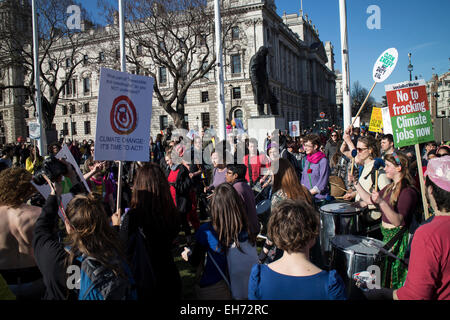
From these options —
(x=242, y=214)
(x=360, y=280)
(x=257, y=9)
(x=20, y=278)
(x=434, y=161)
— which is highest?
(x=257, y=9)

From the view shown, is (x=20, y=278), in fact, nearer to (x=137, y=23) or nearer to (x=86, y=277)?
(x=86, y=277)

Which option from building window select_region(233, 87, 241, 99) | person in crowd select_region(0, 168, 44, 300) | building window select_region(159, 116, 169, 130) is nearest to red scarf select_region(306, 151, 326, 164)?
person in crowd select_region(0, 168, 44, 300)

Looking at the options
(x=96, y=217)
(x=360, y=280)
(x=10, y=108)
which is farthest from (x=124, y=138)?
(x=10, y=108)

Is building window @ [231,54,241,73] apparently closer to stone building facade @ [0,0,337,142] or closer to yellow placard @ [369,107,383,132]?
stone building facade @ [0,0,337,142]

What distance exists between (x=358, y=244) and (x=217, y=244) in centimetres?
154

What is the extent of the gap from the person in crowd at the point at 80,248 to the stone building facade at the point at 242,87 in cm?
2754

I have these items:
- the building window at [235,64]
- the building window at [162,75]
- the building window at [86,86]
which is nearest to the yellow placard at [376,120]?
the building window at [235,64]

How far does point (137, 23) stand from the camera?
85.7 feet

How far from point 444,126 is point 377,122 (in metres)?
5.97

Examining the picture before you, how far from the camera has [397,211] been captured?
3.25 m

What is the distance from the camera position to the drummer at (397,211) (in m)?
3.01

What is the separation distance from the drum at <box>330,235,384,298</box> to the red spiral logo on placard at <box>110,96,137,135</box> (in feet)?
7.91

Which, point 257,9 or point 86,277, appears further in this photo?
point 257,9
